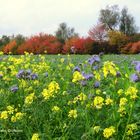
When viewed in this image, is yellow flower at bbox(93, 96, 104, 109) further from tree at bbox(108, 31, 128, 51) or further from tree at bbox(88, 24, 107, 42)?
tree at bbox(88, 24, 107, 42)

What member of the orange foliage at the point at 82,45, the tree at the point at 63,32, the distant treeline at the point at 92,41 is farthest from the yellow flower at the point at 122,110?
the tree at the point at 63,32

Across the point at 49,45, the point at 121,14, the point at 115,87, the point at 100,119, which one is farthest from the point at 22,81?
the point at 121,14

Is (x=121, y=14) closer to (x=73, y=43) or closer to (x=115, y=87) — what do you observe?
(x=73, y=43)

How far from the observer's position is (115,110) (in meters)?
4.21

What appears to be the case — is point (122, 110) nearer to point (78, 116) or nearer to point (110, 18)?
point (78, 116)

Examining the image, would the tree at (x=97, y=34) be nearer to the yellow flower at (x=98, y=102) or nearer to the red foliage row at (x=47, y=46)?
the red foliage row at (x=47, y=46)

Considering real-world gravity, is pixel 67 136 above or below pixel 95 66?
below

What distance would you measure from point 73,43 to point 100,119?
40888mm

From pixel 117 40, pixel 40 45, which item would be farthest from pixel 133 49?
pixel 117 40

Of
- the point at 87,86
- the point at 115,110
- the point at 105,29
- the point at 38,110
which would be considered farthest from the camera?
the point at 105,29

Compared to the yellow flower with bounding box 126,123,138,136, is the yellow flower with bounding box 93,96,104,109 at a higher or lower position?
higher

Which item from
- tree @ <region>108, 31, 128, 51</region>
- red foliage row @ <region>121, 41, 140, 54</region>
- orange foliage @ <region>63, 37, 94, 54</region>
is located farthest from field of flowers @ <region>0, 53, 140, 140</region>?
tree @ <region>108, 31, 128, 51</region>

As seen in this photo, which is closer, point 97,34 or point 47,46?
point 47,46

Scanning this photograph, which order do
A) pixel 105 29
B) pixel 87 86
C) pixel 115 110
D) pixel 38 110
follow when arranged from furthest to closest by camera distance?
1. pixel 105 29
2. pixel 87 86
3. pixel 38 110
4. pixel 115 110
